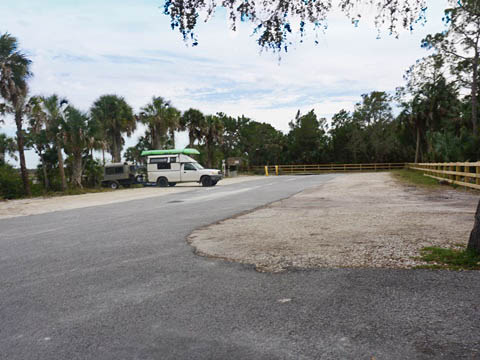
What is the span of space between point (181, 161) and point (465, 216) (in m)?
20.2

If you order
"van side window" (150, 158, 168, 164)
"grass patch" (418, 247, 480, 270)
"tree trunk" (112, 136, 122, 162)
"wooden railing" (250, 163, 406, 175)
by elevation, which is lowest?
"wooden railing" (250, 163, 406, 175)

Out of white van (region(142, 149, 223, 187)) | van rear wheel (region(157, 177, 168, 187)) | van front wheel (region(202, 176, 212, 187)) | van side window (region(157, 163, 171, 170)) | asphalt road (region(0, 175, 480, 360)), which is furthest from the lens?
van rear wheel (region(157, 177, 168, 187))

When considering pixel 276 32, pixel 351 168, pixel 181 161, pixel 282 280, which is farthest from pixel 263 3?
pixel 351 168

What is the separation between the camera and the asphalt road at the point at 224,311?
2.60 meters

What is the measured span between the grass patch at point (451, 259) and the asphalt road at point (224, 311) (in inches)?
8.8

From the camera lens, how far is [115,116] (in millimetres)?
38250

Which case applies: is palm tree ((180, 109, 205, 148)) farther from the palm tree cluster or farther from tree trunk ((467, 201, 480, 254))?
tree trunk ((467, 201, 480, 254))

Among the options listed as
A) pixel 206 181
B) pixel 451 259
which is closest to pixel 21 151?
pixel 206 181

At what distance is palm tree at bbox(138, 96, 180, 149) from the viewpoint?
40.3 metres

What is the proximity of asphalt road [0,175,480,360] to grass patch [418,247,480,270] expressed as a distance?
0.22 m

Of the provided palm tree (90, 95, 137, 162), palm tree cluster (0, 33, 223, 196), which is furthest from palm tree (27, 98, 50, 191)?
palm tree (90, 95, 137, 162)

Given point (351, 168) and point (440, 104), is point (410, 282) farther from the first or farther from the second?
point (351, 168)

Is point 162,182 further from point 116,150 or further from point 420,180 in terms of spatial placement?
point 420,180

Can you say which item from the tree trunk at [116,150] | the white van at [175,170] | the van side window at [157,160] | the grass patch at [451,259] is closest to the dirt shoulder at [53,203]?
the white van at [175,170]
